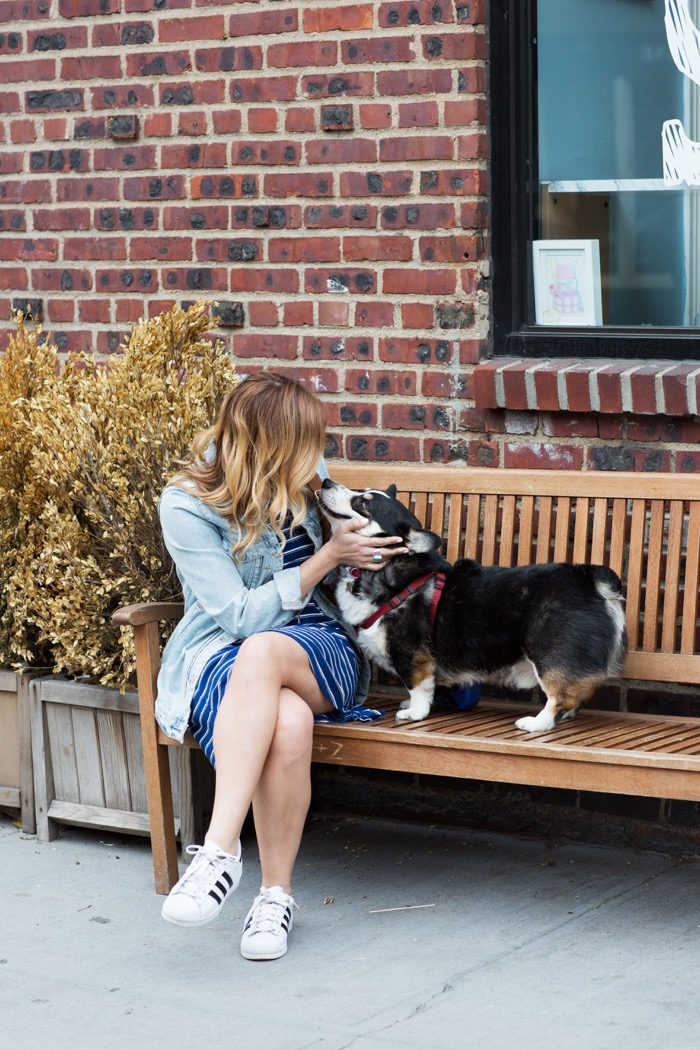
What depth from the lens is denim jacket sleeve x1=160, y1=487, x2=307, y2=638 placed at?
3.96 m

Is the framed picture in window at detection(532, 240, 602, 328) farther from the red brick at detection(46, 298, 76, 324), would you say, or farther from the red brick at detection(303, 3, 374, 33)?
the red brick at detection(46, 298, 76, 324)

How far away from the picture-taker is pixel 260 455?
3957mm

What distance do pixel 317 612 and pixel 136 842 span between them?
3.70 feet

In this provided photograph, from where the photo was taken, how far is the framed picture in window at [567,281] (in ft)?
15.6

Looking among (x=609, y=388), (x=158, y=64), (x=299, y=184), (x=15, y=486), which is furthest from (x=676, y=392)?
(x=158, y=64)

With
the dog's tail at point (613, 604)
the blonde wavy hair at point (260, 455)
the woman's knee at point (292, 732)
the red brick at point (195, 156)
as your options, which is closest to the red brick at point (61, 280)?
the red brick at point (195, 156)

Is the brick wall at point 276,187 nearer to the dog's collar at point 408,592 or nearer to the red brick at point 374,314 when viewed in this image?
the red brick at point 374,314

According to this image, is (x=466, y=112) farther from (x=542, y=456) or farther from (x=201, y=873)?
(x=201, y=873)

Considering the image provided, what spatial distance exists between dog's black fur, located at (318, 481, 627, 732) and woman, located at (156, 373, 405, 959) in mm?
94

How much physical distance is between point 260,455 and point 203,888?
1.15m

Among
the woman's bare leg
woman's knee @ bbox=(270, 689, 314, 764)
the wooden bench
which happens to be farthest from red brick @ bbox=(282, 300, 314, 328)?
woman's knee @ bbox=(270, 689, 314, 764)

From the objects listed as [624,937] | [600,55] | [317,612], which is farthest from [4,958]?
[600,55]

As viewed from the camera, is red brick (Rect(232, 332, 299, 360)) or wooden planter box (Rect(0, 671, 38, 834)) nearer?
wooden planter box (Rect(0, 671, 38, 834))

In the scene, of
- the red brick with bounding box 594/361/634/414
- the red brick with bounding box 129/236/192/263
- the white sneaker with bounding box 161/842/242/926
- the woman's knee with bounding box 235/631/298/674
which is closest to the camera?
the white sneaker with bounding box 161/842/242/926
